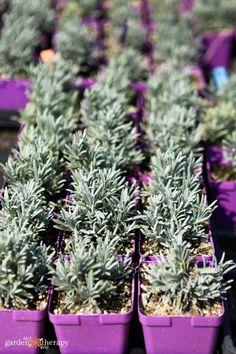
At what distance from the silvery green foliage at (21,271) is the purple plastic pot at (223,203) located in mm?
1085

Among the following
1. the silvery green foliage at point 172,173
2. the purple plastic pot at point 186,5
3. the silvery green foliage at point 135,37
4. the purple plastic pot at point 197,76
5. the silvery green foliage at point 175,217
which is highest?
the purple plastic pot at point 186,5

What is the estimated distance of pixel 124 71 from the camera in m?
3.76

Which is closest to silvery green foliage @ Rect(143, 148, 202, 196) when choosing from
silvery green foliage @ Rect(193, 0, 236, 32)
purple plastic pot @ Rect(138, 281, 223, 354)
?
purple plastic pot @ Rect(138, 281, 223, 354)

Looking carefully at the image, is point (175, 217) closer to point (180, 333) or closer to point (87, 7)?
point (180, 333)

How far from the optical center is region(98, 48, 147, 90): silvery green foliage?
3.56 metres

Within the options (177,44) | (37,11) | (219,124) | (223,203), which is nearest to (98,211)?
(223,203)

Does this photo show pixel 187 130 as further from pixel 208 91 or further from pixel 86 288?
pixel 86 288

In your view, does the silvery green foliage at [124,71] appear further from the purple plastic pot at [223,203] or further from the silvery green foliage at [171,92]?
the purple plastic pot at [223,203]

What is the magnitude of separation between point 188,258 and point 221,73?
254 centimetres

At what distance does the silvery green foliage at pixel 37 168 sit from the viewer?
2588 millimetres

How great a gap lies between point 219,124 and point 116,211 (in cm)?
114

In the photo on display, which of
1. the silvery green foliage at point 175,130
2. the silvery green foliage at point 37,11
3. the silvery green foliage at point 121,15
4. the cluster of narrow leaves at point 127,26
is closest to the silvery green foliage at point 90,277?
the silvery green foliage at point 175,130

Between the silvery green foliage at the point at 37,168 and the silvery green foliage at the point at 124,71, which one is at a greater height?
the silvery green foliage at the point at 124,71

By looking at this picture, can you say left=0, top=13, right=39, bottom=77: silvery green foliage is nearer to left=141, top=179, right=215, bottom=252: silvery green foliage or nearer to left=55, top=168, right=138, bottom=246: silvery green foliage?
left=55, top=168, right=138, bottom=246: silvery green foliage
